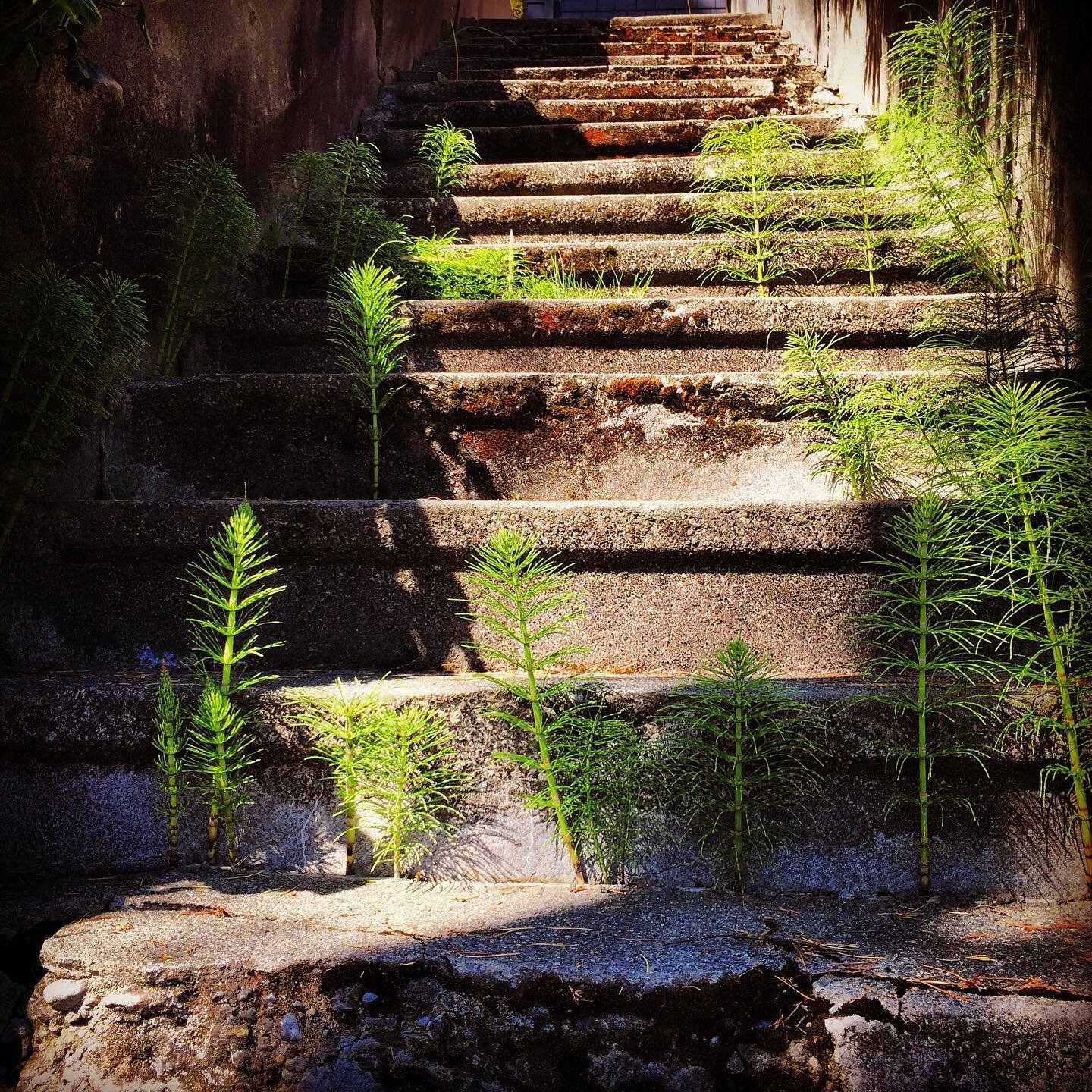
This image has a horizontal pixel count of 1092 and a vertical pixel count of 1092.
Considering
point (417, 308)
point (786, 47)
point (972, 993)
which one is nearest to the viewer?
point (972, 993)

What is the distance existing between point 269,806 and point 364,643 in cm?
41

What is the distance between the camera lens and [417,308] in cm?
283

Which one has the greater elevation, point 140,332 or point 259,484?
point 140,332

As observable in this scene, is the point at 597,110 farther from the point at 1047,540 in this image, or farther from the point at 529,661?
the point at 529,661

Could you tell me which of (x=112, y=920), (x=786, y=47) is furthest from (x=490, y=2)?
(x=112, y=920)

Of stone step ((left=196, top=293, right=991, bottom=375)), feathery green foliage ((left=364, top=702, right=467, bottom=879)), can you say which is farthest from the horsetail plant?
stone step ((left=196, top=293, right=991, bottom=375))

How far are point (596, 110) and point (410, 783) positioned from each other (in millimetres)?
4036

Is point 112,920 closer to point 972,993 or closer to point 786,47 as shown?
point 972,993

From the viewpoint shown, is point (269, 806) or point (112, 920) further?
point (269, 806)

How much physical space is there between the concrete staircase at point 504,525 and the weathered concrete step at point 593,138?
0.89 metres

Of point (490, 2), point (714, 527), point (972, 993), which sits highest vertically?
point (490, 2)

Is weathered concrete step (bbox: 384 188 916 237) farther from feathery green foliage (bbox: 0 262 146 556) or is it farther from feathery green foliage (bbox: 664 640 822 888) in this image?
feathery green foliage (bbox: 664 640 822 888)

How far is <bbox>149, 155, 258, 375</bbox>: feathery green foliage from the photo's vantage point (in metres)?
2.55

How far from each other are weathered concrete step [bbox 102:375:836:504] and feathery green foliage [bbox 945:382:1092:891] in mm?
754
